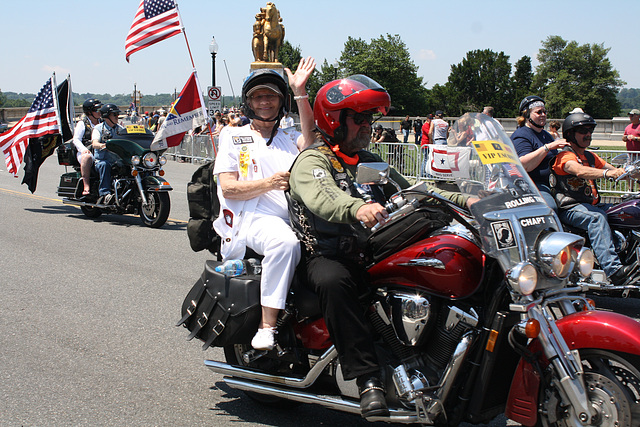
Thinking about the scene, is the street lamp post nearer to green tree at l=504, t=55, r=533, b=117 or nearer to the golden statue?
the golden statue

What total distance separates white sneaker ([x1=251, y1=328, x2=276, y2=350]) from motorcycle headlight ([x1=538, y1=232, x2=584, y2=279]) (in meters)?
1.53

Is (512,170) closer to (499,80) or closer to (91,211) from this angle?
(91,211)

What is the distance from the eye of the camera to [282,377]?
363 cm

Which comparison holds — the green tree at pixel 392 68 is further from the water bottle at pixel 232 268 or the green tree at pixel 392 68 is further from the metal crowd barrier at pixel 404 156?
the water bottle at pixel 232 268

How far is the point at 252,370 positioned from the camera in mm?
3791

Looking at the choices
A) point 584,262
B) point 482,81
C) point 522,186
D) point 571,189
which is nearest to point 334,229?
point 522,186

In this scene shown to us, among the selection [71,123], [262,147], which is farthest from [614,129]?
[262,147]

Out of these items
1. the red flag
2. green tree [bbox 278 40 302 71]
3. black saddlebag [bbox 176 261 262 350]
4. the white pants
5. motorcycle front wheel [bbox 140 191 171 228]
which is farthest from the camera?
green tree [bbox 278 40 302 71]

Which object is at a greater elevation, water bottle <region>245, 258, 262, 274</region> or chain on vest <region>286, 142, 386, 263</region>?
chain on vest <region>286, 142, 386, 263</region>

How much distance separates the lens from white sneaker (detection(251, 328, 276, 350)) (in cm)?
355

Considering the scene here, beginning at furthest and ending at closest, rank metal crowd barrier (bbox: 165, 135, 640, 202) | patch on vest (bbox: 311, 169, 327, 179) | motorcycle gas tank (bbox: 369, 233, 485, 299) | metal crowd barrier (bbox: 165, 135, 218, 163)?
1. metal crowd barrier (bbox: 165, 135, 218, 163)
2. metal crowd barrier (bbox: 165, 135, 640, 202)
3. patch on vest (bbox: 311, 169, 327, 179)
4. motorcycle gas tank (bbox: 369, 233, 485, 299)

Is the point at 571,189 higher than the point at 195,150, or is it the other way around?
the point at 571,189

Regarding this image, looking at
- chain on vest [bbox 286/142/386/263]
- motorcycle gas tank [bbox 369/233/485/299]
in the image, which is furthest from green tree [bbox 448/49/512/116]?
motorcycle gas tank [bbox 369/233/485/299]

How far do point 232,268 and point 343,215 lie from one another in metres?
0.92
